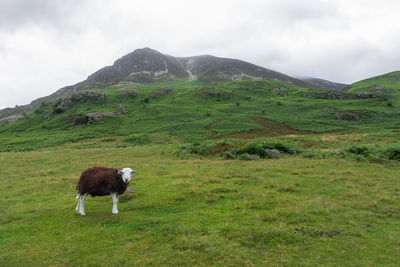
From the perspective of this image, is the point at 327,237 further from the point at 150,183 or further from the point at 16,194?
the point at 16,194

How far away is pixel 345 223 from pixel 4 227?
17.5 metres

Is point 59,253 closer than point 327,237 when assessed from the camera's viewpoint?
Yes

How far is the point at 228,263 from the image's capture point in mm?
8047

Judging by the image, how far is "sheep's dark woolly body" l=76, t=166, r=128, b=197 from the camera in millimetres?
12539

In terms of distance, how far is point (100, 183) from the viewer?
41.4 ft

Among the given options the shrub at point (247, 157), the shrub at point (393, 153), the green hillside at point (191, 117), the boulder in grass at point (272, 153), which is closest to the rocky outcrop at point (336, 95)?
the green hillside at point (191, 117)

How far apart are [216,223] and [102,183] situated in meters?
6.78

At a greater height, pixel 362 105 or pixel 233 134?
pixel 362 105

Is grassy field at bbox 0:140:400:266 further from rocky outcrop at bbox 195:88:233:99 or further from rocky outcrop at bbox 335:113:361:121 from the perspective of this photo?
rocky outcrop at bbox 195:88:233:99

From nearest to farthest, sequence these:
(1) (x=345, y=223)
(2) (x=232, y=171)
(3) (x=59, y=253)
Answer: (3) (x=59, y=253)
(1) (x=345, y=223)
(2) (x=232, y=171)

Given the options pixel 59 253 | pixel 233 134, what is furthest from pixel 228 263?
pixel 233 134

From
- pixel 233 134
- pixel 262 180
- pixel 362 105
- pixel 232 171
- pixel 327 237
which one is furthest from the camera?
pixel 362 105

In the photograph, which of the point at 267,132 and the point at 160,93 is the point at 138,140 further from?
the point at 160,93

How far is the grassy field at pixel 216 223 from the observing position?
8.60 m
